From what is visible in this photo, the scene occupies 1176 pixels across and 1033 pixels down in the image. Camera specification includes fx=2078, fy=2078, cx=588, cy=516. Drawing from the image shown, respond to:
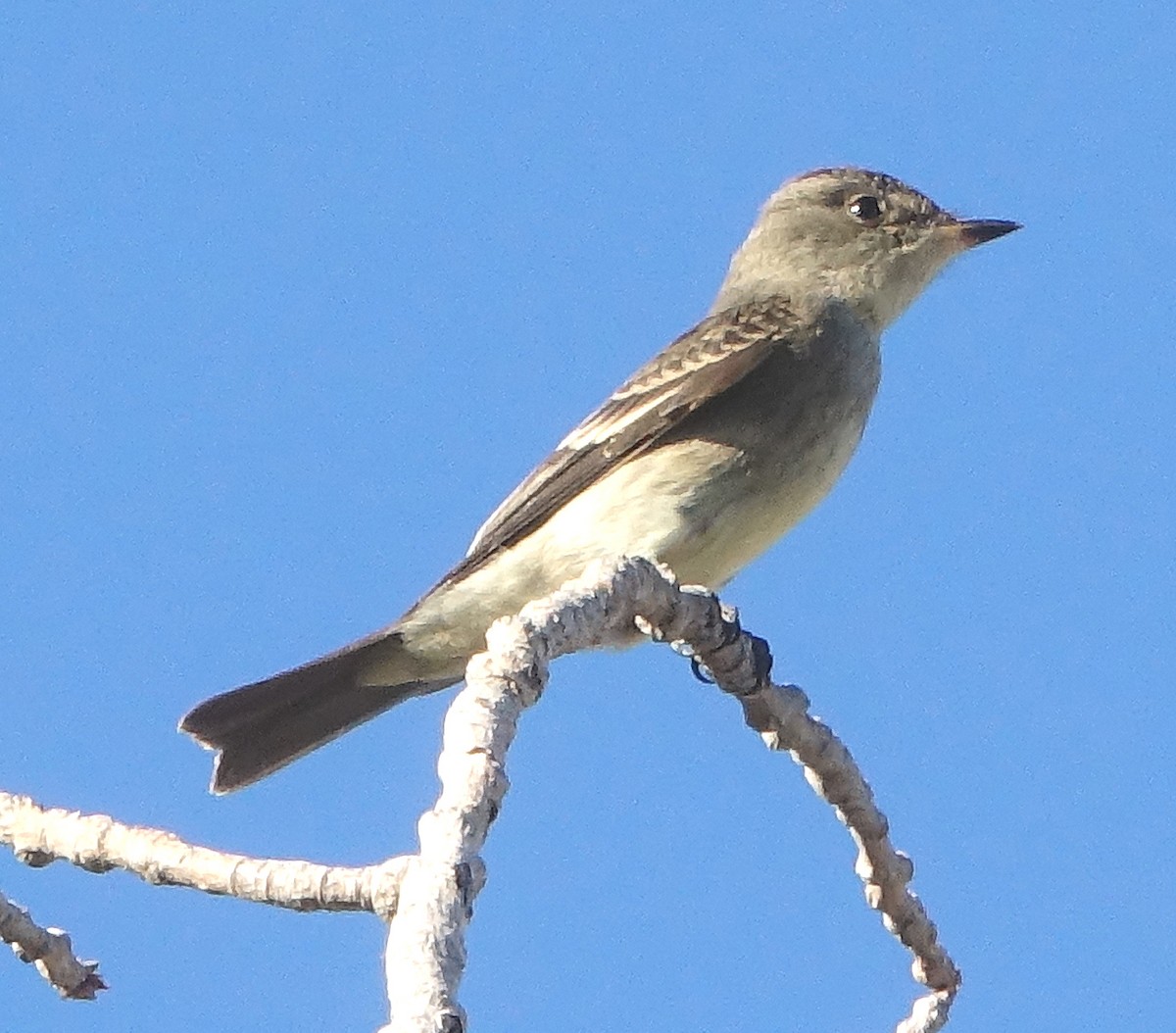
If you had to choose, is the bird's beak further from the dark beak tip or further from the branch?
the branch

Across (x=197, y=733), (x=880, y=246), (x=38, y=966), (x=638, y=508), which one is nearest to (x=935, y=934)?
(x=38, y=966)

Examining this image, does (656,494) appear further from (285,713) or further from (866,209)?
(866,209)

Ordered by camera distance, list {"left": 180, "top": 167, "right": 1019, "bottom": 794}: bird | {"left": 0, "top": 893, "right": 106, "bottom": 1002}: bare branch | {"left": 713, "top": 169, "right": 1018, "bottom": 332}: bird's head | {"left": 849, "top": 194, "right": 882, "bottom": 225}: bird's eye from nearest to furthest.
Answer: {"left": 0, "top": 893, "right": 106, "bottom": 1002}: bare branch < {"left": 180, "top": 167, "right": 1019, "bottom": 794}: bird < {"left": 713, "top": 169, "right": 1018, "bottom": 332}: bird's head < {"left": 849, "top": 194, "right": 882, "bottom": 225}: bird's eye

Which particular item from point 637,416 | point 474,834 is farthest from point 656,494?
point 474,834

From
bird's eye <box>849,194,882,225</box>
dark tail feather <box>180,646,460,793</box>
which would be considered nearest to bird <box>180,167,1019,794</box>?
dark tail feather <box>180,646,460,793</box>

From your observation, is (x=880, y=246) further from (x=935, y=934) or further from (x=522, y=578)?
(x=935, y=934)

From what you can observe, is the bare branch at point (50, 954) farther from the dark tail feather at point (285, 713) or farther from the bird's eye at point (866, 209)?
the bird's eye at point (866, 209)
